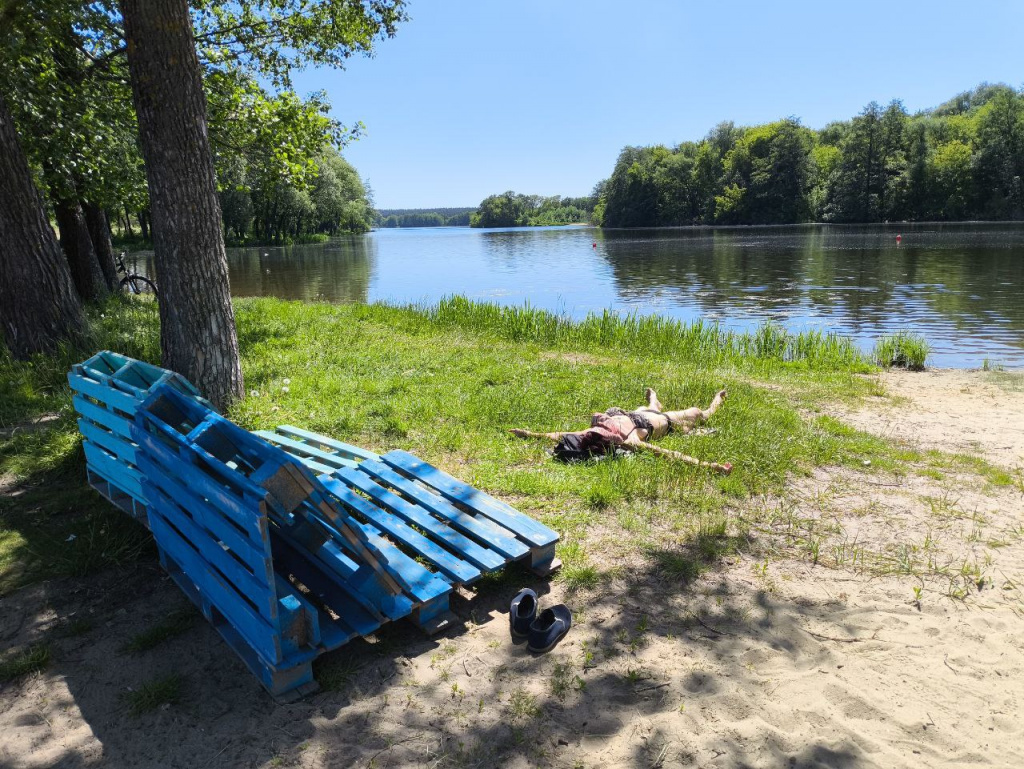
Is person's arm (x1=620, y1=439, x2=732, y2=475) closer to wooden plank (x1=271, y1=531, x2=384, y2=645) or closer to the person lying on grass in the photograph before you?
the person lying on grass

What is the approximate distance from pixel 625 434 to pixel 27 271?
7.97 metres

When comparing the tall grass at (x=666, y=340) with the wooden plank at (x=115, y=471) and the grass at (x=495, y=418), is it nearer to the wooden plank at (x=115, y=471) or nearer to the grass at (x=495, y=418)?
the grass at (x=495, y=418)

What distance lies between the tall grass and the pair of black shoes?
918 centimetres

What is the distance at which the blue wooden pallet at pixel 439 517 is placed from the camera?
3807mm

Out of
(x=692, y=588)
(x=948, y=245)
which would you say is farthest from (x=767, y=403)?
(x=948, y=245)

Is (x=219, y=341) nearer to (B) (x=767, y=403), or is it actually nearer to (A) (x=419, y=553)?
(A) (x=419, y=553)

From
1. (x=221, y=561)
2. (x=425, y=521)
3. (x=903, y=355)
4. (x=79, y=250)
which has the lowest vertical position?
(x=903, y=355)

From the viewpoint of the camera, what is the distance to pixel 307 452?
541 centimetres

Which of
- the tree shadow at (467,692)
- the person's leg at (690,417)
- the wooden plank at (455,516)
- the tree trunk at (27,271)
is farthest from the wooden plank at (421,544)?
the tree trunk at (27,271)

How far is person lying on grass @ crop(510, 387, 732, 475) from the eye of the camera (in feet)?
19.1

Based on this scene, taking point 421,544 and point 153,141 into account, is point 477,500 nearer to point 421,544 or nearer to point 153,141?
point 421,544

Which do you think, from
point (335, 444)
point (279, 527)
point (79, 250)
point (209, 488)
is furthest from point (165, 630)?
point (79, 250)

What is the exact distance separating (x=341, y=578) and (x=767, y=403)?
19.9 feet

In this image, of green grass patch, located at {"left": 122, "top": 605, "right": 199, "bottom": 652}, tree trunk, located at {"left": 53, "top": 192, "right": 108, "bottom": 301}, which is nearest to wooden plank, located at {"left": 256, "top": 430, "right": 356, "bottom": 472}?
green grass patch, located at {"left": 122, "top": 605, "right": 199, "bottom": 652}
